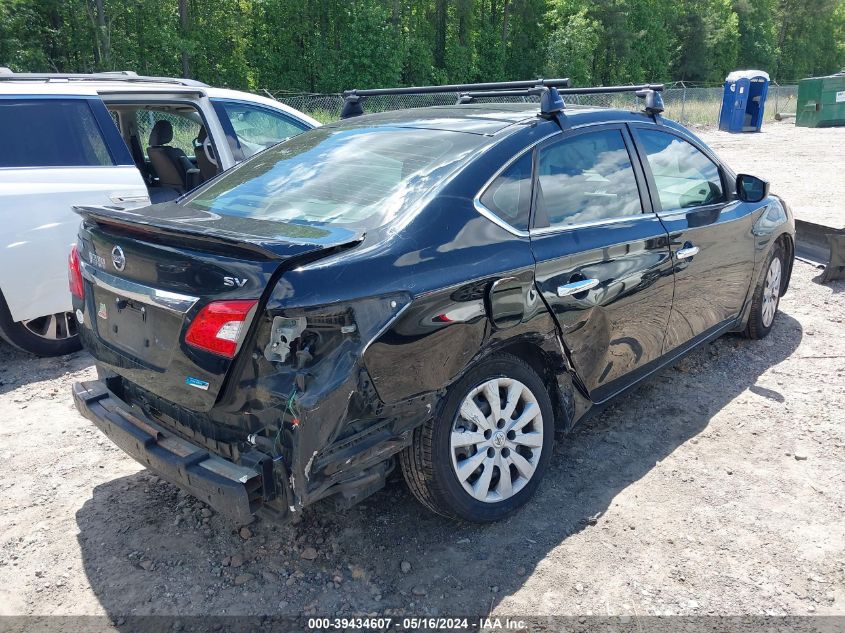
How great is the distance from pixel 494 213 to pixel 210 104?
3.94 meters

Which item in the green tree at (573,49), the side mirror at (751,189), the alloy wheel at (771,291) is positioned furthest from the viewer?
the green tree at (573,49)

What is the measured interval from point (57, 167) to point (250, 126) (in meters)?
1.87

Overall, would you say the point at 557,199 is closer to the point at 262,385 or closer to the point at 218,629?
the point at 262,385

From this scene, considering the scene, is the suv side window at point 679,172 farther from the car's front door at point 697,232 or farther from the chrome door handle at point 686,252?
the chrome door handle at point 686,252

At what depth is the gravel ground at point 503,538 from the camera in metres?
2.83

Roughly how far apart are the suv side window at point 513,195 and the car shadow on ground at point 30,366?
11.5 feet

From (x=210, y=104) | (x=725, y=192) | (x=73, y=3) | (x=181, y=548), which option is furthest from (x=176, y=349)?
(x=73, y=3)

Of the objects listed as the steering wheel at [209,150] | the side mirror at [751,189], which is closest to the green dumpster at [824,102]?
the side mirror at [751,189]

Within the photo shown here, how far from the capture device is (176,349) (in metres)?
2.67

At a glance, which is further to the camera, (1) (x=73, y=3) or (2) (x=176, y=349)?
(1) (x=73, y=3)

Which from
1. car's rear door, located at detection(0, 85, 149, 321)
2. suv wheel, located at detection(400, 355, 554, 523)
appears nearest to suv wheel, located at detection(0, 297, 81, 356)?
car's rear door, located at detection(0, 85, 149, 321)

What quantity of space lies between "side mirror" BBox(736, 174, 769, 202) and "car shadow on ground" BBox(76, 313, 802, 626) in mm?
1891

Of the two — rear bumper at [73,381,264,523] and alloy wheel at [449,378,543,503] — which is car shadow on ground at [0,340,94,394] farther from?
alloy wheel at [449,378,543,503]

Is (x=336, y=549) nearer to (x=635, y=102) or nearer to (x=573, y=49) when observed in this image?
(x=635, y=102)
